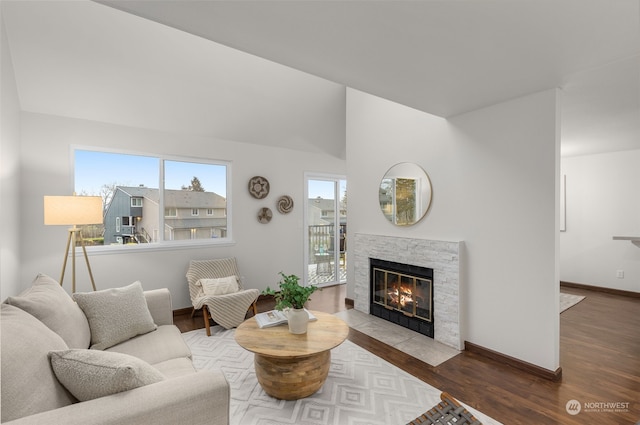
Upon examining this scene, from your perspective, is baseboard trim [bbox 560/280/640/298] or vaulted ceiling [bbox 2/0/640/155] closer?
vaulted ceiling [bbox 2/0/640/155]

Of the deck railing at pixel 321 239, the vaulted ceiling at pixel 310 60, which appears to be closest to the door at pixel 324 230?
the deck railing at pixel 321 239

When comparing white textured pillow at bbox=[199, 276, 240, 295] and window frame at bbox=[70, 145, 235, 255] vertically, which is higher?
window frame at bbox=[70, 145, 235, 255]

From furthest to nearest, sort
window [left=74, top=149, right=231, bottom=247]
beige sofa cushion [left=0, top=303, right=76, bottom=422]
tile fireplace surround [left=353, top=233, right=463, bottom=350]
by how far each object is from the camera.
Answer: window [left=74, top=149, right=231, bottom=247]
tile fireplace surround [left=353, top=233, right=463, bottom=350]
beige sofa cushion [left=0, top=303, right=76, bottom=422]

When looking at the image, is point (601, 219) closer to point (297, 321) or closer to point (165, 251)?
point (297, 321)

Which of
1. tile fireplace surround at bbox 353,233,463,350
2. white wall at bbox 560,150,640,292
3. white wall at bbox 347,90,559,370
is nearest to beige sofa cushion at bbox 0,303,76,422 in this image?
tile fireplace surround at bbox 353,233,463,350

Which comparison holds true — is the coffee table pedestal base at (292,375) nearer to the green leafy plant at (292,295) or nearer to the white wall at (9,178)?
the green leafy plant at (292,295)

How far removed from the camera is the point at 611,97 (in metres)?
2.59

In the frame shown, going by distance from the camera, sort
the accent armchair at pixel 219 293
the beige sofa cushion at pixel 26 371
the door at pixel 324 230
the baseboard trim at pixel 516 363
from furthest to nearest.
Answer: the door at pixel 324 230
the accent armchair at pixel 219 293
the baseboard trim at pixel 516 363
the beige sofa cushion at pixel 26 371

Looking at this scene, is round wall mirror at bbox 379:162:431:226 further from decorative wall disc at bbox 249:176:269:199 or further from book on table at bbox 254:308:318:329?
decorative wall disc at bbox 249:176:269:199

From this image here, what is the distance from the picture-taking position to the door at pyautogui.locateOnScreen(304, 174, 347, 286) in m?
5.21

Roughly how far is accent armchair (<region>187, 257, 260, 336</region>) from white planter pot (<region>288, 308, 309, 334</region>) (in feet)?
4.33

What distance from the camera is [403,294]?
11.3 ft

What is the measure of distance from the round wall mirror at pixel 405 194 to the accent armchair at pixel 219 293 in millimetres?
1907

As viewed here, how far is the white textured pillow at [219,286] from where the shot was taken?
359cm
